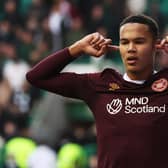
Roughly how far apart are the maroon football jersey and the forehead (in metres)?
0.29

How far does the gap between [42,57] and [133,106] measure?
8.50m

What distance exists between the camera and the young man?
627 centimetres

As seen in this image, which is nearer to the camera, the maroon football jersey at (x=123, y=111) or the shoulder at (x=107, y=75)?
the maroon football jersey at (x=123, y=111)

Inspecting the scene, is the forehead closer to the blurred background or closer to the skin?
the skin

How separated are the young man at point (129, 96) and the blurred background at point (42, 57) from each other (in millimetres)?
3604

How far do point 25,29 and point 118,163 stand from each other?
9.56 m

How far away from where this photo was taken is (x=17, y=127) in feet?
41.9

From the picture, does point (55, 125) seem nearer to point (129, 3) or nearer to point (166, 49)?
point (129, 3)

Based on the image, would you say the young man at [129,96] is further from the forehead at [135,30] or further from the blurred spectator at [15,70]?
the blurred spectator at [15,70]

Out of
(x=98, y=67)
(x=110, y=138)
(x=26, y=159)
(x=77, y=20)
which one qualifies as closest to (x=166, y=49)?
(x=110, y=138)

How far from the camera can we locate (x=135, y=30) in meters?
6.40

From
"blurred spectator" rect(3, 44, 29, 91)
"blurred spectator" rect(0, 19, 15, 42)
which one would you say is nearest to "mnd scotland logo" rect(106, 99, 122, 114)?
"blurred spectator" rect(3, 44, 29, 91)

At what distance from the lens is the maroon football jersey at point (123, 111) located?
6.26 m

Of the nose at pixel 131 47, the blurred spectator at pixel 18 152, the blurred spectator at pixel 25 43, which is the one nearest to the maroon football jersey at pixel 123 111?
the nose at pixel 131 47
